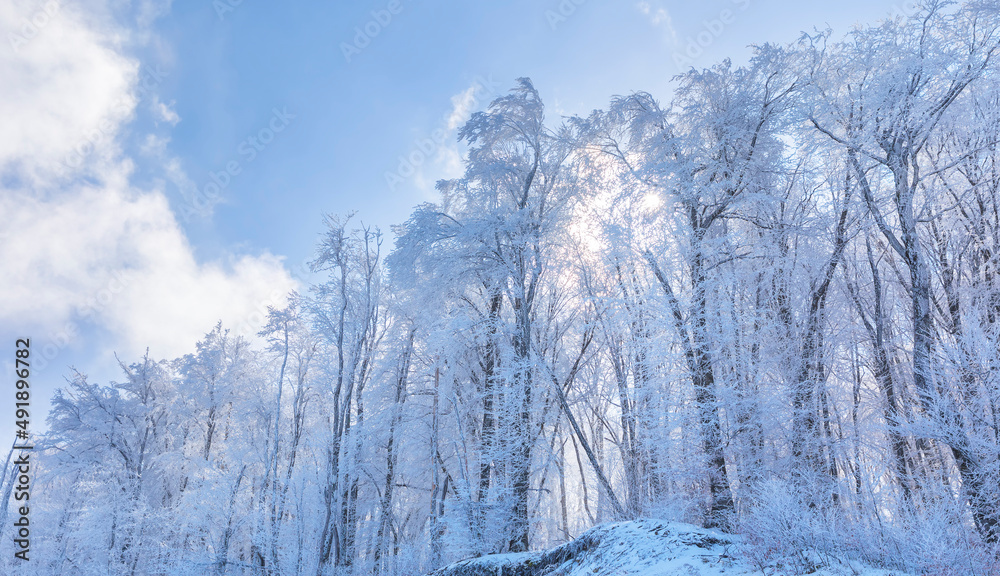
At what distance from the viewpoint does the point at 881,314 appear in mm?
12188

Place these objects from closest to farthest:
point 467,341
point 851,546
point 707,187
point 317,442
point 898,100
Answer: point 851,546 < point 898,100 < point 707,187 < point 467,341 < point 317,442

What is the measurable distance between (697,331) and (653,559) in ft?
17.4

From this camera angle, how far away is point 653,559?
602cm

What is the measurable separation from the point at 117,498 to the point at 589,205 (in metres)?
20.4

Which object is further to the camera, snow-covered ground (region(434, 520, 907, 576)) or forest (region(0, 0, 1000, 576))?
forest (region(0, 0, 1000, 576))

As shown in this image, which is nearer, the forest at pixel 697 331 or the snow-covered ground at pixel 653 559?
the snow-covered ground at pixel 653 559

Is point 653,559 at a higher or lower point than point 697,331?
lower

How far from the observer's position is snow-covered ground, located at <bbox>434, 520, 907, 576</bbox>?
14.9 ft

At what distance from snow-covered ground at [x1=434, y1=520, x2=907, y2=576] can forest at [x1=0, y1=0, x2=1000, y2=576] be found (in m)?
0.37

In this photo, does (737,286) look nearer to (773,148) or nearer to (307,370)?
(773,148)

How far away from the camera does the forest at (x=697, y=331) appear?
916 cm

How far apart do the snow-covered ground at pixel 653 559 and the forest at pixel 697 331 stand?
37 cm

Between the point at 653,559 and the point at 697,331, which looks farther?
the point at 697,331

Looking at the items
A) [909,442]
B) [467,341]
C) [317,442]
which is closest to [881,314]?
[909,442]
